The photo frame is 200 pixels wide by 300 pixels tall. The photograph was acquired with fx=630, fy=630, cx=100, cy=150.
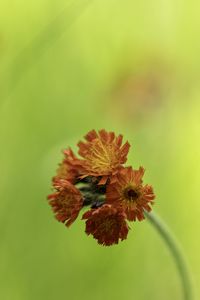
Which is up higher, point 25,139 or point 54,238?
point 25,139

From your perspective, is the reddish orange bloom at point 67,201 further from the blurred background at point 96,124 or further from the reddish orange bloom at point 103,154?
the blurred background at point 96,124

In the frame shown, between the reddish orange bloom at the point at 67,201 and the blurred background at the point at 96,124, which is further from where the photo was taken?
the blurred background at the point at 96,124

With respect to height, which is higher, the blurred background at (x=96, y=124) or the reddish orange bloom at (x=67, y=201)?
the blurred background at (x=96, y=124)

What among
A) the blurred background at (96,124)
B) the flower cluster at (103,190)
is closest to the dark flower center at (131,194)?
the flower cluster at (103,190)

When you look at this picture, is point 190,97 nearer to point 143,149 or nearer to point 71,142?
point 143,149

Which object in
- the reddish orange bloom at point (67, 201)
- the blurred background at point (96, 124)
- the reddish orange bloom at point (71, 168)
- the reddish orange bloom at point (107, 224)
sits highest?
the blurred background at point (96, 124)

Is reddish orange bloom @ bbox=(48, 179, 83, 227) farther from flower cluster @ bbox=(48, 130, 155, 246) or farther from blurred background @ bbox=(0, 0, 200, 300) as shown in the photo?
blurred background @ bbox=(0, 0, 200, 300)

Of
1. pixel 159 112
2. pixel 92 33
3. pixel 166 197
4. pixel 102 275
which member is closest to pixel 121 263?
pixel 102 275
